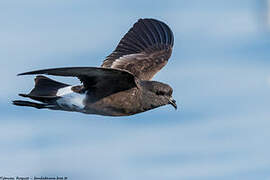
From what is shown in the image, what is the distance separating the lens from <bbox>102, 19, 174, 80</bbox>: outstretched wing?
11.2m

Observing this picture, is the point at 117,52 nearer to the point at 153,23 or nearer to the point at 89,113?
the point at 153,23

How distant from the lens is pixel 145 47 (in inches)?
474

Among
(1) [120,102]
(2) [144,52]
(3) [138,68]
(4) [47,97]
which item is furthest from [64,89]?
(2) [144,52]

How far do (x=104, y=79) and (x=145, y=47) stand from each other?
3316 mm

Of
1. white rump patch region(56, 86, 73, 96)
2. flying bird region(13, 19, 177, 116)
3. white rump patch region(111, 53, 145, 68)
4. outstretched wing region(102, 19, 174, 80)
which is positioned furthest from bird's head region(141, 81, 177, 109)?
white rump patch region(111, 53, 145, 68)

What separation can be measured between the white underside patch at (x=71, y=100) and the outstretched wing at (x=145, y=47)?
1911mm

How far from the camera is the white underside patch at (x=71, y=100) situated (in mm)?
9172

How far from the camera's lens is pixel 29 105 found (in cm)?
941

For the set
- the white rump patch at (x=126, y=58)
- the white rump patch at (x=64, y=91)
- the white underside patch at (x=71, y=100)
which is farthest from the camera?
the white rump patch at (x=126, y=58)

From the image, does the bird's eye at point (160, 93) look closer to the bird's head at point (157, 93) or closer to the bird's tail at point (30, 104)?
the bird's head at point (157, 93)

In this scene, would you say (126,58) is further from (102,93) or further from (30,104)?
(30,104)

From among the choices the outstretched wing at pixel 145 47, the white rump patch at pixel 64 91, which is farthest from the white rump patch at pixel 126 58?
the white rump patch at pixel 64 91

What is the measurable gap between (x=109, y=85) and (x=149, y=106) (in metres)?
0.83

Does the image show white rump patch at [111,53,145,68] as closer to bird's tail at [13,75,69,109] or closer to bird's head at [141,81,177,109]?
bird's tail at [13,75,69,109]
